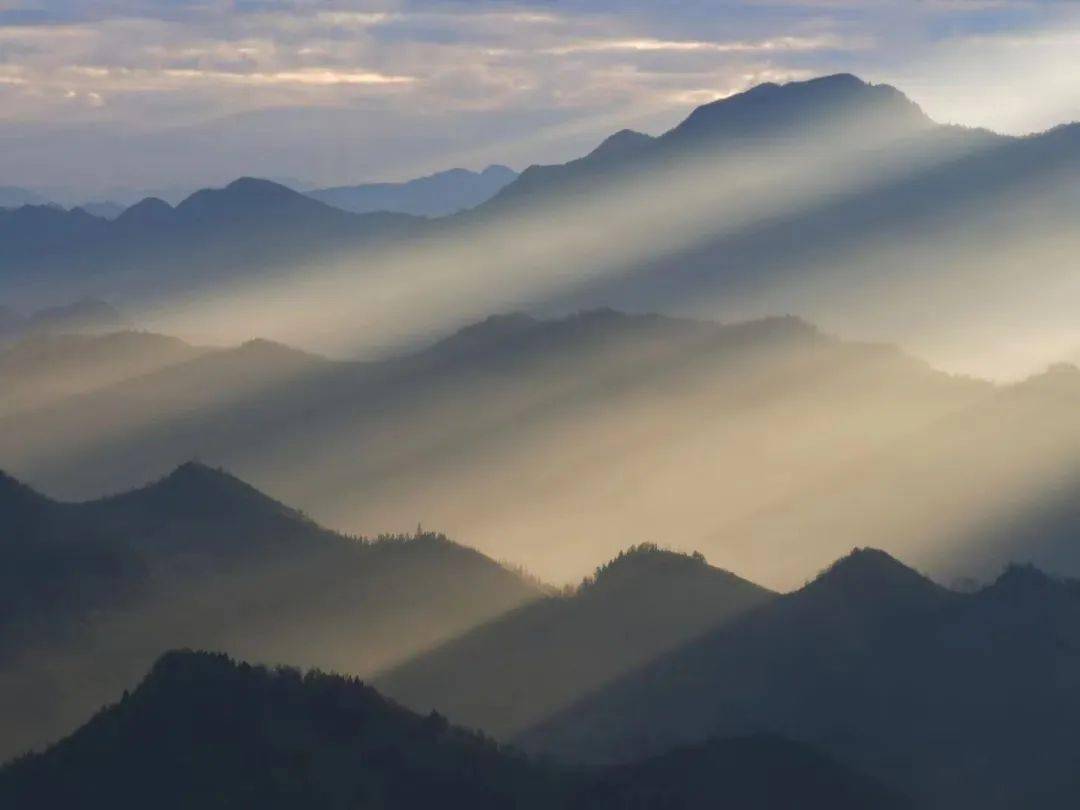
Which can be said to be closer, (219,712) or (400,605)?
(219,712)

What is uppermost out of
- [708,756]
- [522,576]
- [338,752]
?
[338,752]

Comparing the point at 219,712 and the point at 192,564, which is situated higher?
the point at 219,712

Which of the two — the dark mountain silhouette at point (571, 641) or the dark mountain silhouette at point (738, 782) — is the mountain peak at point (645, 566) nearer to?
the dark mountain silhouette at point (571, 641)

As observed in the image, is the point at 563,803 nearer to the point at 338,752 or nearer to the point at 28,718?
the point at 338,752

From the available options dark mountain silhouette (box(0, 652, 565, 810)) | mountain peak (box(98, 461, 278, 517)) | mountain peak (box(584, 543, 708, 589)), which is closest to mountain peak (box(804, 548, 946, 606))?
mountain peak (box(584, 543, 708, 589))

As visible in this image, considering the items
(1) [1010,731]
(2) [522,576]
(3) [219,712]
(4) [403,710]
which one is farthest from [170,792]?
(2) [522,576]

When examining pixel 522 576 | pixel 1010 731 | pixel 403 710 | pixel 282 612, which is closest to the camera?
pixel 403 710
